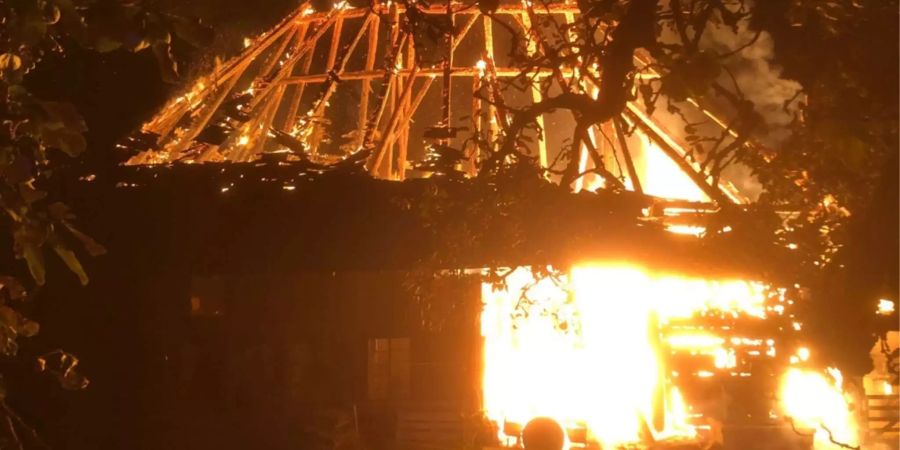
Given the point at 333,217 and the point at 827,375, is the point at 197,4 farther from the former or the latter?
the point at 827,375

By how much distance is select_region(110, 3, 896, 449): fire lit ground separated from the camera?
761 centimetres

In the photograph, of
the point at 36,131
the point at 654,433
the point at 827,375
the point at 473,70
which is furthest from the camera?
the point at 473,70

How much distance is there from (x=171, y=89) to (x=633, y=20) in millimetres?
5498

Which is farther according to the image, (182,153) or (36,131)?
(182,153)

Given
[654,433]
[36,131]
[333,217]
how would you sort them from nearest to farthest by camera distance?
[36,131] → [333,217] → [654,433]

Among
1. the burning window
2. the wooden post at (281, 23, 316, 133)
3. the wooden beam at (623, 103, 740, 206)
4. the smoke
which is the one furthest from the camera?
the smoke

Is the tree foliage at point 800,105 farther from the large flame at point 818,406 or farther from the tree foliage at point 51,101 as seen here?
the tree foliage at point 51,101

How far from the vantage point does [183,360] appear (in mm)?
9125

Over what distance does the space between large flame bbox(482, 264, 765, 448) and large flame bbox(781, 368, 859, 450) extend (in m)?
0.81

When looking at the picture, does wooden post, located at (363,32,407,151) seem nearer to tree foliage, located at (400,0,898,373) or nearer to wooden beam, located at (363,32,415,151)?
wooden beam, located at (363,32,415,151)

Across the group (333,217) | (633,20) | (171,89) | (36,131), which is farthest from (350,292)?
(36,131)

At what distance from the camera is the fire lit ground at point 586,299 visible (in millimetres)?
7609

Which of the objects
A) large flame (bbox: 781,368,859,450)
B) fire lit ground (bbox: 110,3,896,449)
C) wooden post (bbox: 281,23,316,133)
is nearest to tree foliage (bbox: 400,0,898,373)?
fire lit ground (bbox: 110,3,896,449)

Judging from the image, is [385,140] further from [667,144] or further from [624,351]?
[624,351]
